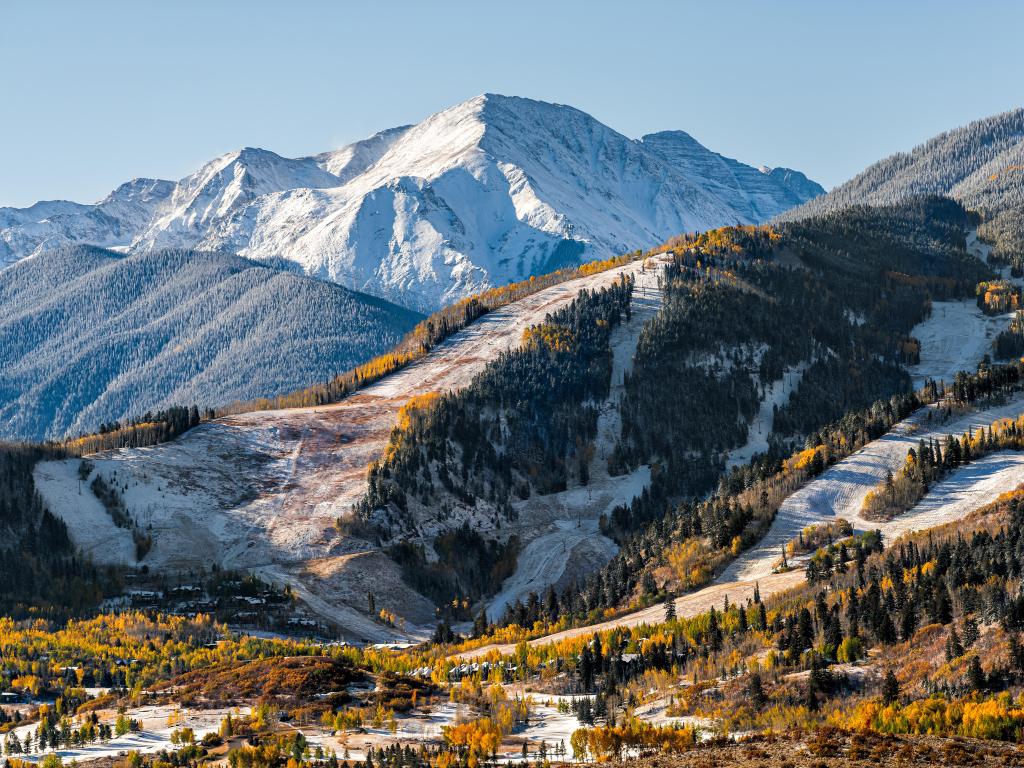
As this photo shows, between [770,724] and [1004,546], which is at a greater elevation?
[1004,546]

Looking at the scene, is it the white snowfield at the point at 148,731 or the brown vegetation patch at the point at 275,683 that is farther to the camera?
the brown vegetation patch at the point at 275,683

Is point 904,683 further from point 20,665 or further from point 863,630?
point 20,665

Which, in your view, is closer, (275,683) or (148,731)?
(148,731)

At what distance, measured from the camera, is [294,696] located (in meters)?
159

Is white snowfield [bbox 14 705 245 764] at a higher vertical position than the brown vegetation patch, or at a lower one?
lower

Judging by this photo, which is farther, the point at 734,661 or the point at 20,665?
the point at 20,665

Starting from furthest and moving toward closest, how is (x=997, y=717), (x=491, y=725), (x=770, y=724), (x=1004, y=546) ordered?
(x=1004, y=546) < (x=491, y=725) < (x=770, y=724) < (x=997, y=717)

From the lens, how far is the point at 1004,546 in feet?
551

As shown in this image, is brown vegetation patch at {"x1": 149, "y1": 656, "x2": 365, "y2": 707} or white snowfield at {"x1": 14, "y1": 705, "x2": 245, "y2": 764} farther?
brown vegetation patch at {"x1": 149, "y1": 656, "x2": 365, "y2": 707}

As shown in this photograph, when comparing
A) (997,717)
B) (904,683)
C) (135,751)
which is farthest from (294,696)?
(997,717)

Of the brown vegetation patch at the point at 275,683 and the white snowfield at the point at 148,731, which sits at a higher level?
the brown vegetation patch at the point at 275,683

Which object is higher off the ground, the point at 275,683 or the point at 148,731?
the point at 275,683

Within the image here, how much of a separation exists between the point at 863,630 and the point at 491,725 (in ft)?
142

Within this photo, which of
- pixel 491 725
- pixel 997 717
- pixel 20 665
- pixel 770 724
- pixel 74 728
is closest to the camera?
pixel 997 717
